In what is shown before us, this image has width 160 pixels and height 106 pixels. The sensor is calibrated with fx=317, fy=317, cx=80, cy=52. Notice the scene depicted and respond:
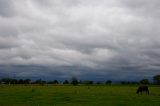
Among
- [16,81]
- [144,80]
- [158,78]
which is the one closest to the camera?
[158,78]

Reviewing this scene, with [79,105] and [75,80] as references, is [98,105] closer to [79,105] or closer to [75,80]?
[79,105]

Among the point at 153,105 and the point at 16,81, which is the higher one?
the point at 16,81

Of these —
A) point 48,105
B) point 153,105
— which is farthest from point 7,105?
point 153,105

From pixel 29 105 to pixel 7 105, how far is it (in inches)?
82.1

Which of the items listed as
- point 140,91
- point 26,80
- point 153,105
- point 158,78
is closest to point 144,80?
point 158,78

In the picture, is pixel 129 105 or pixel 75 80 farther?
pixel 75 80

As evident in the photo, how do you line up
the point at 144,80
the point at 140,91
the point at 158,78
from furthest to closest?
the point at 144,80
the point at 158,78
the point at 140,91

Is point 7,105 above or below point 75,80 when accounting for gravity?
below

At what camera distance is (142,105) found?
96.5 feet

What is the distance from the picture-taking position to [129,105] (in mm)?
29688

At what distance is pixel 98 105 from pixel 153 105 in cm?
522

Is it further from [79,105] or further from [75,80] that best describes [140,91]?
[75,80]

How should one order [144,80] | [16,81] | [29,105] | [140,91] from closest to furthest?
[29,105], [140,91], [16,81], [144,80]

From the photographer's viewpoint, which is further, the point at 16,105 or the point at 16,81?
the point at 16,81
